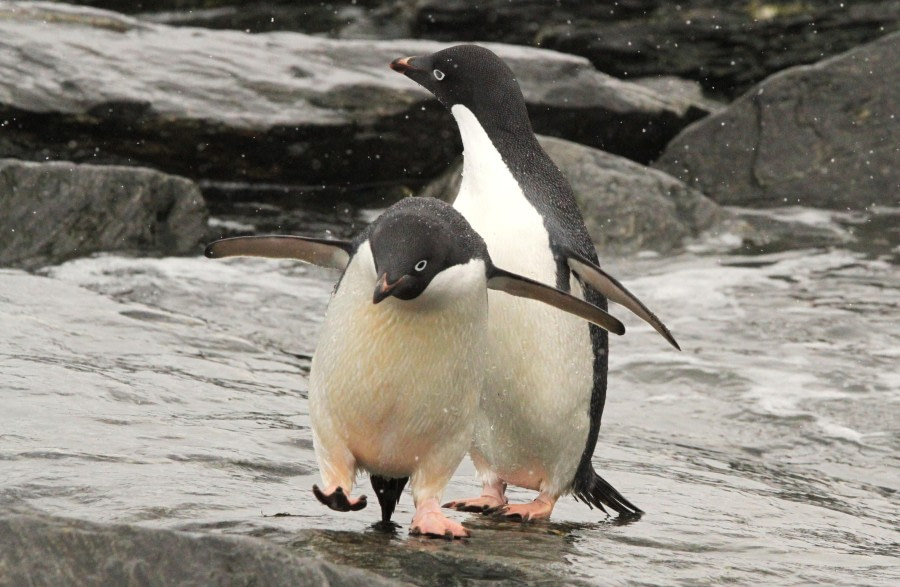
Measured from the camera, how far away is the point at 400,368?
10.5 ft

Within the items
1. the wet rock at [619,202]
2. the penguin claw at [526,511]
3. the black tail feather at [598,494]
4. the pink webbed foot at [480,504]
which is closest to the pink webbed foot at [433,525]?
the pink webbed foot at [480,504]

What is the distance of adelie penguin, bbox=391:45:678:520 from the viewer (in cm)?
392

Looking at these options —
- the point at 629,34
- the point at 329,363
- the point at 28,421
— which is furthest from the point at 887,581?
the point at 629,34

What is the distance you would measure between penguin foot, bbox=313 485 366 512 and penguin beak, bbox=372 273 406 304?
466mm

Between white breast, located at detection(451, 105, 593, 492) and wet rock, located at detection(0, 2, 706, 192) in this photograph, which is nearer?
white breast, located at detection(451, 105, 593, 492)

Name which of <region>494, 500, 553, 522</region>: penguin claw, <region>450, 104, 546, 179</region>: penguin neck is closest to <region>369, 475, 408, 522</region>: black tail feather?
<region>494, 500, 553, 522</region>: penguin claw

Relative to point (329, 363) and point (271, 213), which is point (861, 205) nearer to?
point (271, 213)

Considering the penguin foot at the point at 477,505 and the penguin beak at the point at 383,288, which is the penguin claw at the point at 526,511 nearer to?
the penguin foot at the point at 477,505

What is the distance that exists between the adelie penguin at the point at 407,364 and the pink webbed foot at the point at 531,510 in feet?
1.87

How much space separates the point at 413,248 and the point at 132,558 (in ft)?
2.97

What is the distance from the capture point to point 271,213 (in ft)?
29.9

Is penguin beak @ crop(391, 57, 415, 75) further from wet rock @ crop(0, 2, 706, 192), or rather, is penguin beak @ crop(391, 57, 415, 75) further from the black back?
wet rock @ crop(0, 2, 706, 192)

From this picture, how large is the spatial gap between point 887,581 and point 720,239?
237 inches

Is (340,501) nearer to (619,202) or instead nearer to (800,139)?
(619,202)
